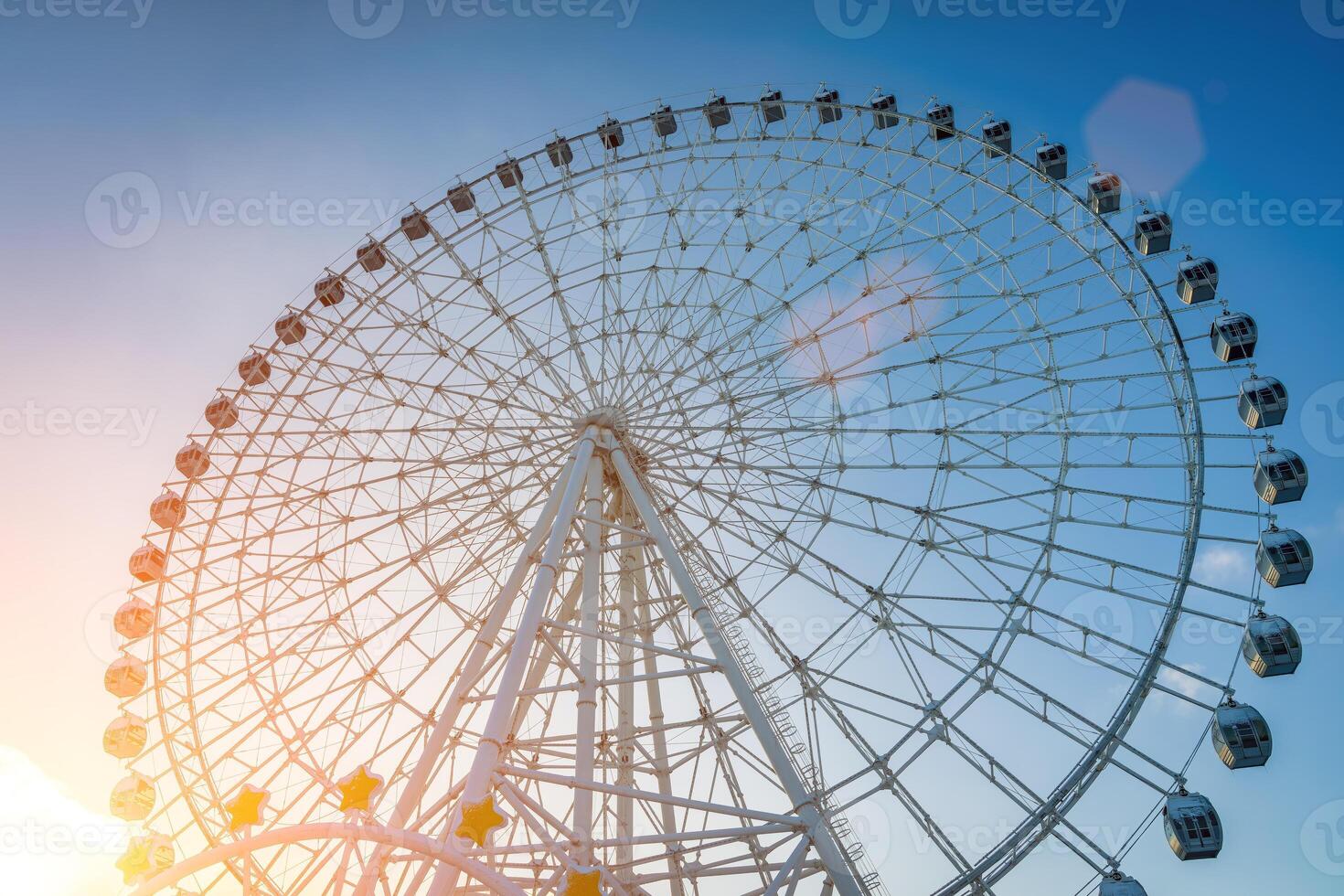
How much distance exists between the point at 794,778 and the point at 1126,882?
8.54 metres

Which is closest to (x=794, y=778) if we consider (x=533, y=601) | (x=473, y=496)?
(x=533, y=601)

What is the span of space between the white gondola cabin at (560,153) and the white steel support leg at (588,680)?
1076 cm

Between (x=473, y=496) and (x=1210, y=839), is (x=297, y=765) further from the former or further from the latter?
(x=1210, y=839)

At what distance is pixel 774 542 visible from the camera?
70.1 ft

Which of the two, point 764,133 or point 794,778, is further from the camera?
point 764,133

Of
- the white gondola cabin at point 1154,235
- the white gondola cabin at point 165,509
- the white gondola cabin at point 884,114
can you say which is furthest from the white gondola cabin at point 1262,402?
the white gondola cabin at point 165,509

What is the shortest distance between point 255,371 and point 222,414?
142 cm

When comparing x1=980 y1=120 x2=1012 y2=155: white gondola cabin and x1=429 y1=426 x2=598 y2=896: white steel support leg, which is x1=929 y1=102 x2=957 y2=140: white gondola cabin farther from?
x1=429 y1=426 x2=598 y2=896: white steel support leg

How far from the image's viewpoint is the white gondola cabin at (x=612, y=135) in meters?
25.7

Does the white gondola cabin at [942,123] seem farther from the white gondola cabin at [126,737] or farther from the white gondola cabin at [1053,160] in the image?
the white gondola cabin at [126,737]

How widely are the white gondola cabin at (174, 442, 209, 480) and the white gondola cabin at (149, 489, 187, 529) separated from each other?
30.4 inches

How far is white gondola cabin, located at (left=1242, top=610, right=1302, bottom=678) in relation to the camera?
794 inches

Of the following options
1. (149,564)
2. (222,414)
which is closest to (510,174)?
(222,414)

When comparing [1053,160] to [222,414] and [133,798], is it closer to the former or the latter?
[222,414]
